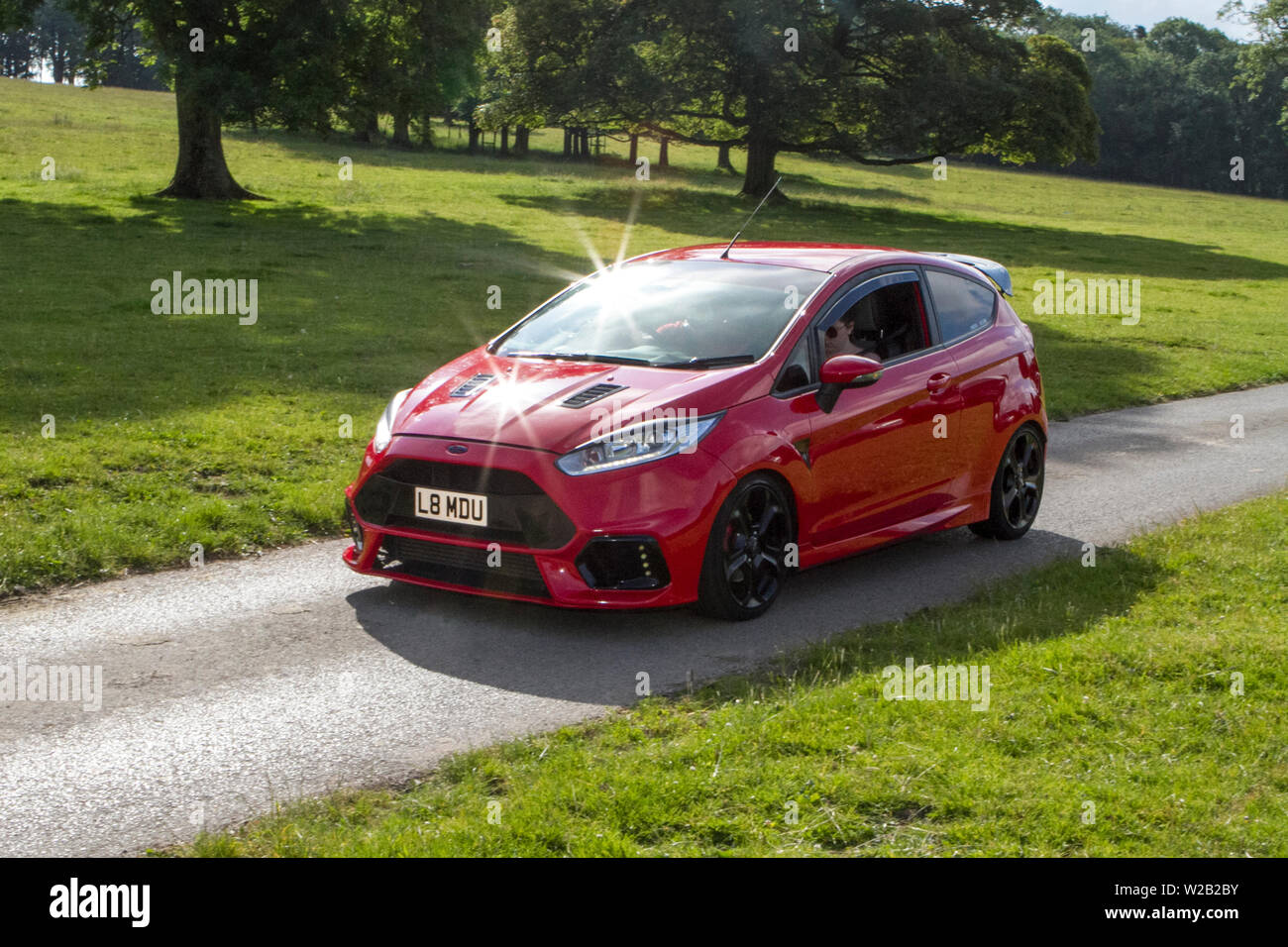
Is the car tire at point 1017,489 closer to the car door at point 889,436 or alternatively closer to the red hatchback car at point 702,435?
the red hatchback car at point 702,435

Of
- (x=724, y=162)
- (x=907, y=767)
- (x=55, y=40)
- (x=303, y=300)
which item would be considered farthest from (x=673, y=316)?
(x=55, y=40)

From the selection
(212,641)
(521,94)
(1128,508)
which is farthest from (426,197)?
(212,641)

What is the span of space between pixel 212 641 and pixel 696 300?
10.5ft

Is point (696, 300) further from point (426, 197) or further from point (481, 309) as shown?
point (426, 197)

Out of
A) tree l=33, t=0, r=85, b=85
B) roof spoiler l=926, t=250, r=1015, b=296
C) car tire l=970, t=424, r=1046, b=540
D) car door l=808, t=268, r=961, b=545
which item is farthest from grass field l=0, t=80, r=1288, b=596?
tree l=33, t=0, r=85, b=85

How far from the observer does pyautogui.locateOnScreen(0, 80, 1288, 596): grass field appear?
9.34m

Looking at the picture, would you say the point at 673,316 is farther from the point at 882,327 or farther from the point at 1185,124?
the point at 1185,124

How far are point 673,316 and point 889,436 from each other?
136cm

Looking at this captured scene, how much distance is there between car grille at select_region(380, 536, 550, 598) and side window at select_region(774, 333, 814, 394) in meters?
1.62

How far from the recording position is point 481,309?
784 inches

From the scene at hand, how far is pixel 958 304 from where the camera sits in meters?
8.86

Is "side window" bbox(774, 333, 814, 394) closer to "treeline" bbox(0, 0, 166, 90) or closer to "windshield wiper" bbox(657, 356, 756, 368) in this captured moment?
"windshield wiper" bbox(657, 356, 756, 368)
